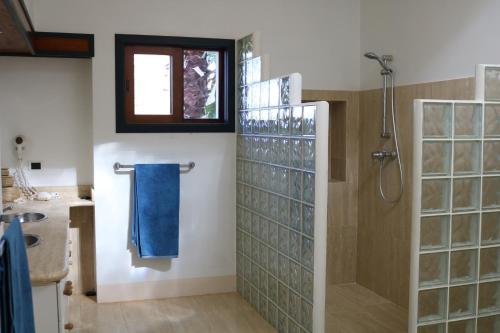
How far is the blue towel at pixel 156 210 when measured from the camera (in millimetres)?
4391

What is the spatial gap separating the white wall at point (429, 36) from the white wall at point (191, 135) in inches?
9.6

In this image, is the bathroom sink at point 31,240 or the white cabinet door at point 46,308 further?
the bathroom sink at point 31,240

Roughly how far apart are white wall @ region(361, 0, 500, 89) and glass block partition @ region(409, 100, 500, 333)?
27.9 inches

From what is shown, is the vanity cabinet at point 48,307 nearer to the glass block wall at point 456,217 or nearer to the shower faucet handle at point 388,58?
the glass block wall at point 456,217

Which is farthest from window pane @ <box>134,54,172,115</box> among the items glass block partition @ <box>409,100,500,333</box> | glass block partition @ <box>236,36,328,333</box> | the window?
glass block partition @ <box>409,100,500,333</box>

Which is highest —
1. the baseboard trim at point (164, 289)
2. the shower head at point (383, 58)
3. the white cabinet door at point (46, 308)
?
the shower head at point (383, 58)

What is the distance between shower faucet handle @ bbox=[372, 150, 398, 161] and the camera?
172 inches

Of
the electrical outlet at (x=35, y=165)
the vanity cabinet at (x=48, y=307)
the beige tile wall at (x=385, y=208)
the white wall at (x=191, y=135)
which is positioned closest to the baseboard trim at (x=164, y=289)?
the white wall at (x=191, y=135)

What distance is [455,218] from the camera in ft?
9.96

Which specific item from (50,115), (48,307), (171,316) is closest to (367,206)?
(171,316)

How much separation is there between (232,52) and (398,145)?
1.47 metres

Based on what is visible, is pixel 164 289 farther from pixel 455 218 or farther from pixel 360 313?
pixel 455 218

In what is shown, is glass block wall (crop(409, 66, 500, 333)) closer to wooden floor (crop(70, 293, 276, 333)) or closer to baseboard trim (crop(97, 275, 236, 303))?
wooden floor (crop(70, 293, 276, 333))

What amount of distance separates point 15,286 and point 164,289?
9.13 ft
